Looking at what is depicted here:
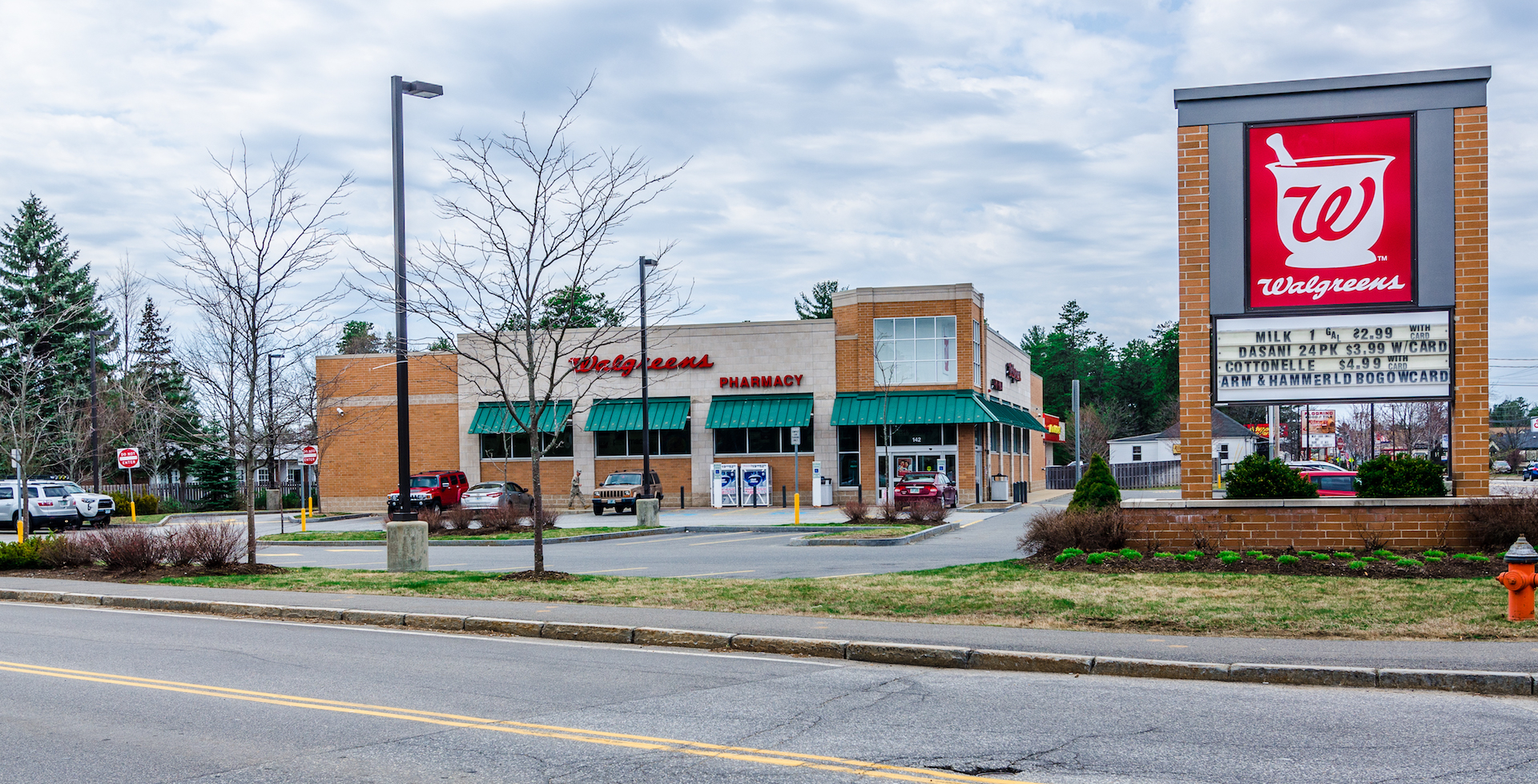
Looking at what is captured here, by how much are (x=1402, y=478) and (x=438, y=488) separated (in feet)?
104

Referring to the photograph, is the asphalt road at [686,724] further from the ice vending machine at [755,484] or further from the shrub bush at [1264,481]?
the ice vending machine at [755,484]

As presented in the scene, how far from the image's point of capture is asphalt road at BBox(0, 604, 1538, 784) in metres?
6.12

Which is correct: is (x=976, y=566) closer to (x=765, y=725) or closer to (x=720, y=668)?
(x=720, y=668)

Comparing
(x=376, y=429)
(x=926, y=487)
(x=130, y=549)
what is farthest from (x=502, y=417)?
(x=130, y=549)

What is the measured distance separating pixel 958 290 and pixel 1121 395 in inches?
2800

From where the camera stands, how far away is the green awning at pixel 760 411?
42.8 metres

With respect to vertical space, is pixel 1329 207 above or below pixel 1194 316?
above

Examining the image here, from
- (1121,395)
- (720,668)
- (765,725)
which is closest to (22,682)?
(720,668)

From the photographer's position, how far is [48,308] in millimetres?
55594

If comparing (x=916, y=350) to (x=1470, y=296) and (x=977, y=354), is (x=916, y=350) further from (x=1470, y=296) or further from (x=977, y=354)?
(x=1470, y=296)

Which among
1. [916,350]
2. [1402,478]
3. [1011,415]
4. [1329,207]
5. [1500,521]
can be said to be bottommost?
[1500,521]

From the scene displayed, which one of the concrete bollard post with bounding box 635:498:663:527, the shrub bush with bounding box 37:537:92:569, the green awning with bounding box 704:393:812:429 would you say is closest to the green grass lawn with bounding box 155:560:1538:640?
the shrub bush with bounding box 37:537:92:569

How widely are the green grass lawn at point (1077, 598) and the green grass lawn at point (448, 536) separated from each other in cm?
1113

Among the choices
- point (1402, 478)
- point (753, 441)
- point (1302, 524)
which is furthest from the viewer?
point (753, 441)
